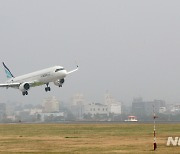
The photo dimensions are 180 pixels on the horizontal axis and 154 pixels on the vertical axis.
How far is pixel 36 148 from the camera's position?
45344 mm

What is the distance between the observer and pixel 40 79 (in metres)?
119

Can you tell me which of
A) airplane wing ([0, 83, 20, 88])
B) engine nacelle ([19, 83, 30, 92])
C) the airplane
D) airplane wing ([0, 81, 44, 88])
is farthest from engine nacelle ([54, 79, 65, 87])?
airplane wing ([0, 83, 20, 88])

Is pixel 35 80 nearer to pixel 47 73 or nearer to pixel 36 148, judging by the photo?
pixel 47 73

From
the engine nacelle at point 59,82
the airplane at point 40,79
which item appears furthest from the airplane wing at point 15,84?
the engine nacelle at point 59,82

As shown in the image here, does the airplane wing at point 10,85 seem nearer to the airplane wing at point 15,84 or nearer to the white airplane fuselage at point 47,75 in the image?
the airplane wing at point 15,84

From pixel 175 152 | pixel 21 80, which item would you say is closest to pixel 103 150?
pixel 175 152

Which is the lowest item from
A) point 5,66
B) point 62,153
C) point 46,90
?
point 62,153

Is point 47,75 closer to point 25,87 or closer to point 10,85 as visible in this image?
point 25,87

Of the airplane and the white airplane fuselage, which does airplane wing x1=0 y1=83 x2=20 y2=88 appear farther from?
the white airplane fuselage

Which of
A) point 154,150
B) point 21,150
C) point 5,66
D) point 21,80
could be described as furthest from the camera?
point 5,66

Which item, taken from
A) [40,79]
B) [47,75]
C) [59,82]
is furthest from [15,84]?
[59,82]

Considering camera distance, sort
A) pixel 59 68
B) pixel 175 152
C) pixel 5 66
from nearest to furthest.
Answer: pixel 175 152 → pixel 59 68 → pixel 5 66

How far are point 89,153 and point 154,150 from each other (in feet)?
19.9

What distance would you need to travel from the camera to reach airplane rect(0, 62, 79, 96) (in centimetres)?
11556
